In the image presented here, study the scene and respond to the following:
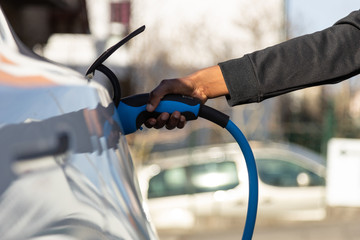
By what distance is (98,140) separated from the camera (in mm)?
882

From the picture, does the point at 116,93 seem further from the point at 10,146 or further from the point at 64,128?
the point at 10,146

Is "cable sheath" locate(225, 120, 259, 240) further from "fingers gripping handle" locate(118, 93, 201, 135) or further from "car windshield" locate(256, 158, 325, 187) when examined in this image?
"car windshield" locate(256, 158, 325, 187)

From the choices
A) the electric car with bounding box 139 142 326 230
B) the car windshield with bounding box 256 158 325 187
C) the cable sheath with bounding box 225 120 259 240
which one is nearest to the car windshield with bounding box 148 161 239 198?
the electric car with bounding box 139 142 326 230

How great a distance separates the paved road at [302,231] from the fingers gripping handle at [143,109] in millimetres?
6209

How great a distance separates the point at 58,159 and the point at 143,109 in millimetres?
468

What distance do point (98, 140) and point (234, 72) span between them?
22.7 inches

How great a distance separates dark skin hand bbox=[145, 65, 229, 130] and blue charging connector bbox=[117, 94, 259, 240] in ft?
0.04

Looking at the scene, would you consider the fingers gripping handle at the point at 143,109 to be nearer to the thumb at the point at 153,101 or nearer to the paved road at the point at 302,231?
the thumb at the point at 153,101

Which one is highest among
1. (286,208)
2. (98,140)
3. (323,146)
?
(98,140)

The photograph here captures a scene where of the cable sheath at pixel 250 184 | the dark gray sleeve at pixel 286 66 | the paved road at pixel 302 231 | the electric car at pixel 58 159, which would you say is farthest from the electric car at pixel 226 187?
the electric car at pixel 58 159

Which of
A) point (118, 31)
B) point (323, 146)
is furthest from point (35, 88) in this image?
point (118, 31)

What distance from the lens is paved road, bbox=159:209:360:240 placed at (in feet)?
24.3

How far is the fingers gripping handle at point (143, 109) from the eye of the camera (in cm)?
119

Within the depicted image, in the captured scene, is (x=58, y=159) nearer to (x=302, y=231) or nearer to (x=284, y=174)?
(x=302, y=231)
